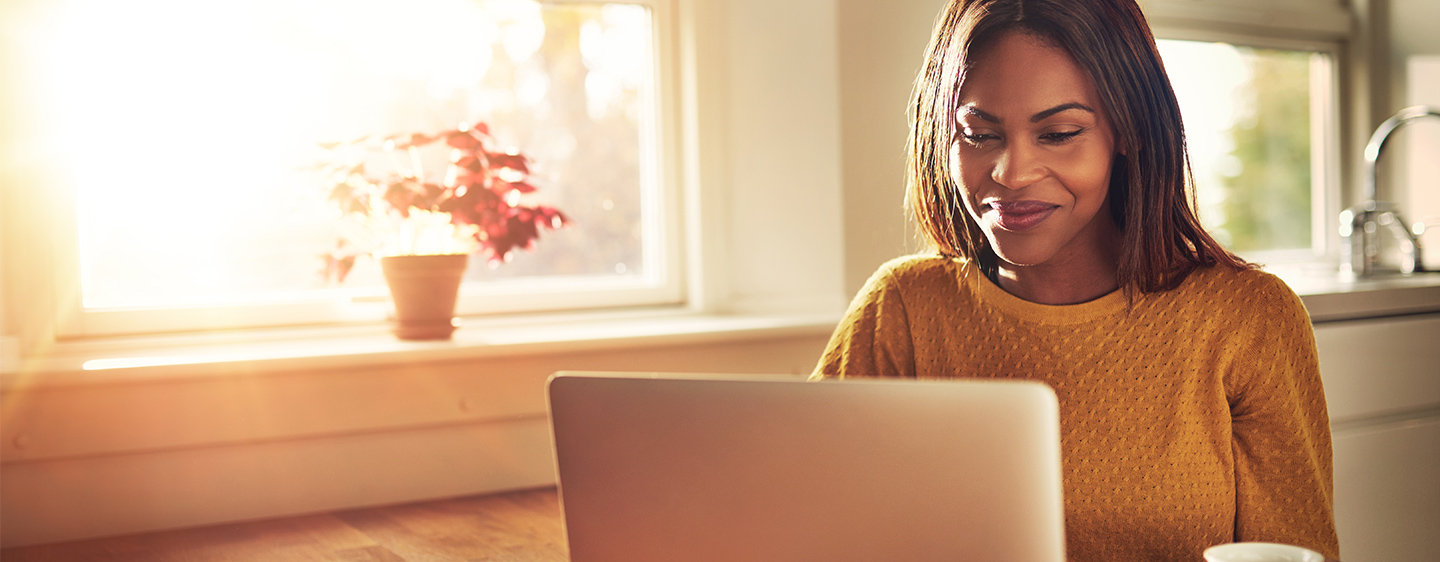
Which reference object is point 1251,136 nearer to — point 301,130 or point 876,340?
point 876,340

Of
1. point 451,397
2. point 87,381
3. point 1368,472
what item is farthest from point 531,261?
point 1368,472

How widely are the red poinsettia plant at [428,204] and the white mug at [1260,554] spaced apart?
1362 mm

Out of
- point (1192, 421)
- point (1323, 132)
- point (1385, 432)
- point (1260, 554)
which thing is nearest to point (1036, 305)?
point (1192, 421)

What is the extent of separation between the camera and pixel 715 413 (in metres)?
0.65

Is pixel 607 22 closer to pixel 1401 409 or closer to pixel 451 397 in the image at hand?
pixel 451 397

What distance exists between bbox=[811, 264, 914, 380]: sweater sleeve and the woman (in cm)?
12

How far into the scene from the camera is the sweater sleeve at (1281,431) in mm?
1001

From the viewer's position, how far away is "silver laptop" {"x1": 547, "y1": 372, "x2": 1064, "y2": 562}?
59 cm

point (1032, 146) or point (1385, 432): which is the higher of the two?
point (1032, 146)

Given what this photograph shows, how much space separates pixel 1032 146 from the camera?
0.96m

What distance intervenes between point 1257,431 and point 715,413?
643 millimetres

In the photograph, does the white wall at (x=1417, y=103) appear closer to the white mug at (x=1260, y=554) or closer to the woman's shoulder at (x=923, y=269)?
the woman's shoulder at (x=923, y=269)

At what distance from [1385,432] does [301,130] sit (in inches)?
82.3

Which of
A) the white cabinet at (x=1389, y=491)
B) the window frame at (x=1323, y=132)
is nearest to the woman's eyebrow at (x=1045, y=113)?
the white cabinet at (x=1389, y=491)
